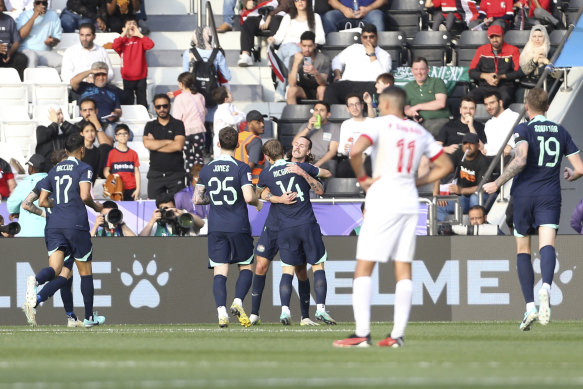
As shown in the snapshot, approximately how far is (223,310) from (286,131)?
6582mm

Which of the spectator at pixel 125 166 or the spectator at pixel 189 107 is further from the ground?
the spectator at pixel 189 107

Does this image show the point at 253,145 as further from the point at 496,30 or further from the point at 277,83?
the point at 496,30

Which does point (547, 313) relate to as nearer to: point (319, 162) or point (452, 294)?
point (452, 294)

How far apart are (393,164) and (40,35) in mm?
13901

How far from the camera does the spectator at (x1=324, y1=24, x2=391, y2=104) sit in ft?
64.7

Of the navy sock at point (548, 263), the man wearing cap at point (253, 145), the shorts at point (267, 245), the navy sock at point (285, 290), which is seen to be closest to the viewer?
the navy sock at point (548, 263)

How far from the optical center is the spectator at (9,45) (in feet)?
68.9

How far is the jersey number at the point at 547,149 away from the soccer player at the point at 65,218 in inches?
190

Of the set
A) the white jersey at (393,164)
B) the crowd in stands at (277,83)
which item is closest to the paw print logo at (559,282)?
the crowd in stands at (277,83)

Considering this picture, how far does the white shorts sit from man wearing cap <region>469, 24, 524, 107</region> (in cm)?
1055

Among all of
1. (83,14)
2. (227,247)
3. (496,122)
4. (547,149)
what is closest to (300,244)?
(227,247)

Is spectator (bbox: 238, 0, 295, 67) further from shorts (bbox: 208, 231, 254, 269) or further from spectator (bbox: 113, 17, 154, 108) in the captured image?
shorts (bbox: 208, 231, 254, 269)

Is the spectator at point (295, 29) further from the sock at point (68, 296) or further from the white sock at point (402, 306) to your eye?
the white sock at point (402, 306)

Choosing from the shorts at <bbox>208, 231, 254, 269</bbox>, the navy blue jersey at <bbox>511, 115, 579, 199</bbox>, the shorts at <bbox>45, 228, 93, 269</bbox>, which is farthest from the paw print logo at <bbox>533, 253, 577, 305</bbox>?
the shorts at <bbox>45, 228, 93, 269</bbox>
